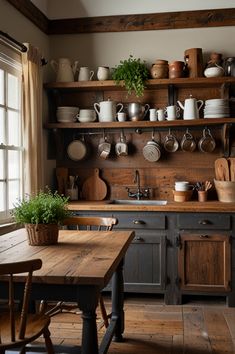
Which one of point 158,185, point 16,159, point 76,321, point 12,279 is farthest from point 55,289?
point 158,185

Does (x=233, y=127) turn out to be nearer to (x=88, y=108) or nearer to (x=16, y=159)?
(x=88, y=108)

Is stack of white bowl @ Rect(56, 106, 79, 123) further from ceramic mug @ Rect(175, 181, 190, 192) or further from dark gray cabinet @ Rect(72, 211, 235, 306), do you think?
ceramic mug @ Rect(175, 181, 190, 192)

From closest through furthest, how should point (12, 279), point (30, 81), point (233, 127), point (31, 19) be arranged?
point (12, 279) → point (30, 81) → point (31, 19) → point (233, 127)

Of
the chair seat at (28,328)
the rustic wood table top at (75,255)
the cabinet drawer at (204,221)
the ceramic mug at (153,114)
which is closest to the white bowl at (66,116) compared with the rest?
the ceramic mug at (153,114)

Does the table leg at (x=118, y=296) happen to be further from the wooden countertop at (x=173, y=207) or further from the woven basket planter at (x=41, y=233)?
the wooden countertop at (x=173, y=207)

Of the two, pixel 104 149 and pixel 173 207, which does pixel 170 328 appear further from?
pixel 104 149

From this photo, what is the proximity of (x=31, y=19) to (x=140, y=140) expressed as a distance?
1.51 metres

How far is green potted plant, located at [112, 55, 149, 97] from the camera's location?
155 inches

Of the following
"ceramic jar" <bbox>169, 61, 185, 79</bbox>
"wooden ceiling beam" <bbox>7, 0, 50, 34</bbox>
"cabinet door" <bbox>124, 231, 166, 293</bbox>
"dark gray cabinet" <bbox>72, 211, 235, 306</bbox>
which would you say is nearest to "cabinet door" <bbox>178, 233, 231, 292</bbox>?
"dark gray cabinet" <bbox>72, 211, 235, 306</bbox>

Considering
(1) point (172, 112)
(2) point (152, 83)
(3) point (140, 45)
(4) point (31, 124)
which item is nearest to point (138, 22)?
(3) point (140, 45)

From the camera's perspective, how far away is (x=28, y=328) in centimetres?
195

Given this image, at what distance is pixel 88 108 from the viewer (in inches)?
172

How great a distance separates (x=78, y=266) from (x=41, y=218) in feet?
1.66

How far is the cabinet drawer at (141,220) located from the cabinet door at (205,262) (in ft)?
0.72
